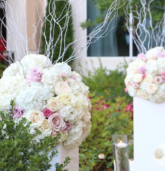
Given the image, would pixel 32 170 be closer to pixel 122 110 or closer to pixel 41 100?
pixel 41 100

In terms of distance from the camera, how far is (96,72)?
27.9 ft

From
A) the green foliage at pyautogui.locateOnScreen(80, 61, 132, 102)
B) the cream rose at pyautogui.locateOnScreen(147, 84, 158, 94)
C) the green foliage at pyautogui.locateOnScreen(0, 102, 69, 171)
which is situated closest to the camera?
the green foliage at pyautogui.locateOnScreen(0, 102, 69, 171)

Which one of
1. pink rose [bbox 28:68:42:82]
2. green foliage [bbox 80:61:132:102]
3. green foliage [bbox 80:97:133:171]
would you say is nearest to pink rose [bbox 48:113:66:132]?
pink rose [bbox 28:68:42:82]

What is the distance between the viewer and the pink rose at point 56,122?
2430 mm

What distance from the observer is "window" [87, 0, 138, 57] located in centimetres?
919

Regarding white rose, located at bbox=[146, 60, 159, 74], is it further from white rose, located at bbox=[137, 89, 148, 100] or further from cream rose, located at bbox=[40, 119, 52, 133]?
cream rose, located at bbox=[40, 119, 52, 133]

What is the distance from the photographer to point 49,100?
A: 8.07 ft

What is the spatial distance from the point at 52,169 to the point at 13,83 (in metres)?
0.71

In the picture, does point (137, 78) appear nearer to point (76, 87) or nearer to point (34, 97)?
point (76, 87)

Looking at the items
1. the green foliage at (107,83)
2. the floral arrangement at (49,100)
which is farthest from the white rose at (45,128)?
the green foliage at (107,83)

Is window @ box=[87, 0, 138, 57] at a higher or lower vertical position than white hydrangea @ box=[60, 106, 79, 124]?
higher

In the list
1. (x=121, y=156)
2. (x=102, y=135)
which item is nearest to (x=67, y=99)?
(x=121, y=156)

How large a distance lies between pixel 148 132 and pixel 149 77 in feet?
2.06

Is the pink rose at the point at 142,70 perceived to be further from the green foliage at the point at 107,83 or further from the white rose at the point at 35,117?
the green foliage at the point at 107,83
